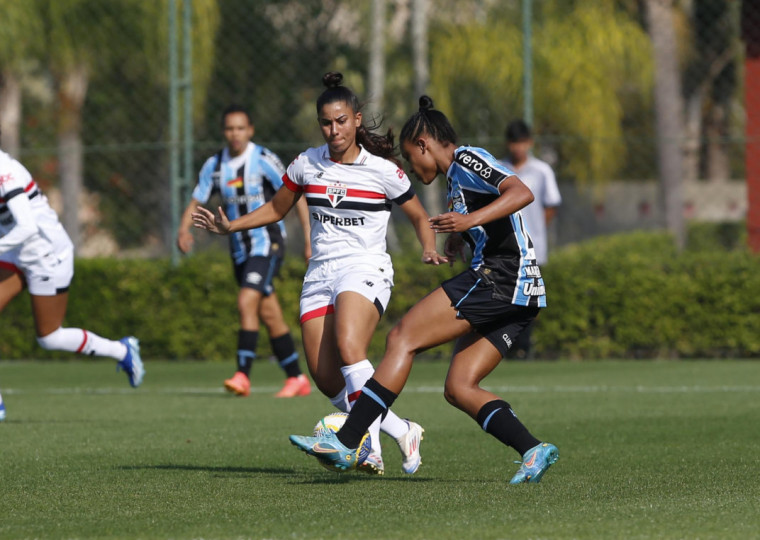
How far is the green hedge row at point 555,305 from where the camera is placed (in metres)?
14.2

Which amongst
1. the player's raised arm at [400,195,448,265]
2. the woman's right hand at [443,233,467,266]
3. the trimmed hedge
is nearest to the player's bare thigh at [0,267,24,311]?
the player's raised arm at [400,195,448,265]

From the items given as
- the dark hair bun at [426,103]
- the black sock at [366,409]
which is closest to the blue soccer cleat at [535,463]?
the black sock at [366,409]

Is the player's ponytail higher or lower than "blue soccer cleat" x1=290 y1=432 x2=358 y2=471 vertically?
higher

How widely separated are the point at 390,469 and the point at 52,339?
360 centimetres

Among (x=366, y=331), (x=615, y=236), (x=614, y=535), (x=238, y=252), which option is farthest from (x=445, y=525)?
(x=615, y=236)

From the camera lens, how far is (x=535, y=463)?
5910mm

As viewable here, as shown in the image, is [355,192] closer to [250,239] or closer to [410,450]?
[410,450]

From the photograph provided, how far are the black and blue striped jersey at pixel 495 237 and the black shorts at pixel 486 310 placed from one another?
5 centimetres

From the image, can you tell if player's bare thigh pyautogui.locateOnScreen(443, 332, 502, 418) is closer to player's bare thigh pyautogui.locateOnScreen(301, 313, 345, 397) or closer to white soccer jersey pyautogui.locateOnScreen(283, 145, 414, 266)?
player's bare thigh pyautogui.locateOnScreen(301, 313, 345, 397)

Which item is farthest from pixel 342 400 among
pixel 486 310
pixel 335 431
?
pixel 486 310

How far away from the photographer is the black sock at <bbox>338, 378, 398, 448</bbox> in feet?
19.5

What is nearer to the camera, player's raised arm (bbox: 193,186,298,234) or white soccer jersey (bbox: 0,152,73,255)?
player's raised arm (bbox: 193,186,298,234)

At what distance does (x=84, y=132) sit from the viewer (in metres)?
19.6

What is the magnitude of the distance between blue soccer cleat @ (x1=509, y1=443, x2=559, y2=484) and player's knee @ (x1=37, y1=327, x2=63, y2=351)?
4.54 metres
